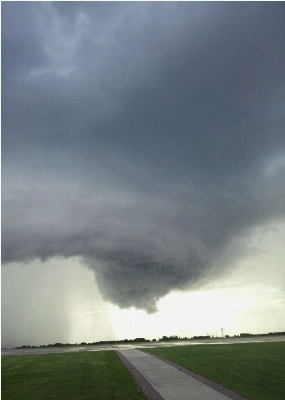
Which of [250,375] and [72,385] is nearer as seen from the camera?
[72,385]

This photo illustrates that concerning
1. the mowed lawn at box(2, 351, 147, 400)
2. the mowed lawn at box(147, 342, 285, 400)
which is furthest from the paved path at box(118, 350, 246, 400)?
the mowed lawn at box(147, 342, 285, 400)

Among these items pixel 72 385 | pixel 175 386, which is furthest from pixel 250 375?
pixel 72 385

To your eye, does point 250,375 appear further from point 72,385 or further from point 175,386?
point 72,385

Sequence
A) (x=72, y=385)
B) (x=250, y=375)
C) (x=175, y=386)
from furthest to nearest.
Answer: (x=250, y=375) < (x=72, y=385) < (x=175, y=386)

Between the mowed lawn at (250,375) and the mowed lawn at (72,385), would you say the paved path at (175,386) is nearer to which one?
the mowed lawn at (72,385)

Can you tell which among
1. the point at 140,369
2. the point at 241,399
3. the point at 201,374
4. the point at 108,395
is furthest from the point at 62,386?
the point at 241,399

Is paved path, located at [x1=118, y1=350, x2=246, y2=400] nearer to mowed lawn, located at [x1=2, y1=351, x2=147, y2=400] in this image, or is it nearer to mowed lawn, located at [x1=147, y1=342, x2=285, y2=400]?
mowed lawn, located at [x1=2, y1=351, x2=147, y2=400]

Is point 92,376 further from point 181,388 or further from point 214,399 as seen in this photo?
point 214,399

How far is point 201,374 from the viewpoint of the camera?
1017 inches

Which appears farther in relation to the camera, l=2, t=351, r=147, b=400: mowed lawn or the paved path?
l=2, t=351, r=147, b=400: mowed lawn

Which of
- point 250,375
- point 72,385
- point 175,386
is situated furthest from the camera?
point 250,375

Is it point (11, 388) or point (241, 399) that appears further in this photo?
point (11, 388)

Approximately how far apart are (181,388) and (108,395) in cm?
447

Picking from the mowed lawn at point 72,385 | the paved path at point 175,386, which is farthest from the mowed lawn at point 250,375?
the mowed lawn at point 72,385
